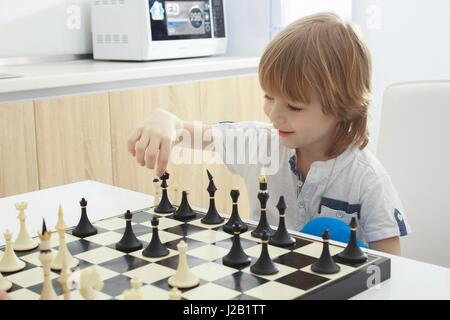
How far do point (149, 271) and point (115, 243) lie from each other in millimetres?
171

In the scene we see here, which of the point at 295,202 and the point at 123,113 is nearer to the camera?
the point at 295,202

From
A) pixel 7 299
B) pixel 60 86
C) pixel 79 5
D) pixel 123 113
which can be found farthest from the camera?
pixel 79 5

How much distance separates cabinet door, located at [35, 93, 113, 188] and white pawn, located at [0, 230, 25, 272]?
148cm

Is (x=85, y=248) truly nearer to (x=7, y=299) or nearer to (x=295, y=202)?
(x=7, y=299)

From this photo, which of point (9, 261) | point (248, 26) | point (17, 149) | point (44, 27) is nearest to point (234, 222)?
point (9, 261)

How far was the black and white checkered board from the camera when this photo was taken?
94 cm

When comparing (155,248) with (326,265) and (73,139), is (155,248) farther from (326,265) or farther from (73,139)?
(73,139)

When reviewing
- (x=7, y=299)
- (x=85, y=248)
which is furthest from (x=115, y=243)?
(x=7, y=299)

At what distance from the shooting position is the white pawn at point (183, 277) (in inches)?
37.7

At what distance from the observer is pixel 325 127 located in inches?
60.0

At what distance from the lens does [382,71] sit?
11.7 feet

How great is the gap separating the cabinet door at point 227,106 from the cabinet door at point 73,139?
1.88 feet

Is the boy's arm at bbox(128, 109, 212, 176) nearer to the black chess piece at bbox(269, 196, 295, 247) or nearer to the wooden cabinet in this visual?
the black chess piece at bbox(269, 196, 295, 247)

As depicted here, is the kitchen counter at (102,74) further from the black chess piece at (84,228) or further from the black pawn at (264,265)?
the black pawn at (264,265)
